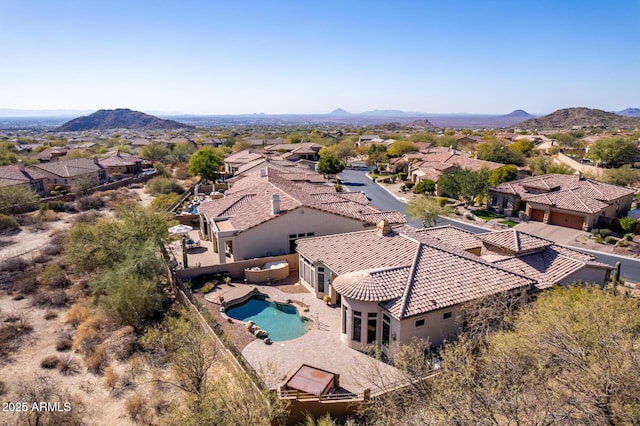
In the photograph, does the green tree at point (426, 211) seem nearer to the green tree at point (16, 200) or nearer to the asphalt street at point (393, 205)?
the asphalt street at point (393, 205)

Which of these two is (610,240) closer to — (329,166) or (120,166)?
(329,166)

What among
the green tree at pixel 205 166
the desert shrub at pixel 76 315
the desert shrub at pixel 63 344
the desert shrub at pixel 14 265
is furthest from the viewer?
the green tree at pixel 205 166

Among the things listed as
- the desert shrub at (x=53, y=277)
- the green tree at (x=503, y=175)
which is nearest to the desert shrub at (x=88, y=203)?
the desert shrub at (x=53, y=277)

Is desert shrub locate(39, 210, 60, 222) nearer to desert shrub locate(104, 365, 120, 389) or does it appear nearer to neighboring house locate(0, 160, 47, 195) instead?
neighboring house locate(0, 160, 47, 195)

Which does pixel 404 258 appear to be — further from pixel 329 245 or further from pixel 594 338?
pixel 594 338

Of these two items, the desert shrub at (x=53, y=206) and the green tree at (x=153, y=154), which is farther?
the green tree at (x=153, y=154)

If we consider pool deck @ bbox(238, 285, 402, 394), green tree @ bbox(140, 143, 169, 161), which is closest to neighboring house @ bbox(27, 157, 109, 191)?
green tree @ bbox(140, 143, 169, 161)

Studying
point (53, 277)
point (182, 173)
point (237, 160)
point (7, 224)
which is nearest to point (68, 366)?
point (53, 277)
